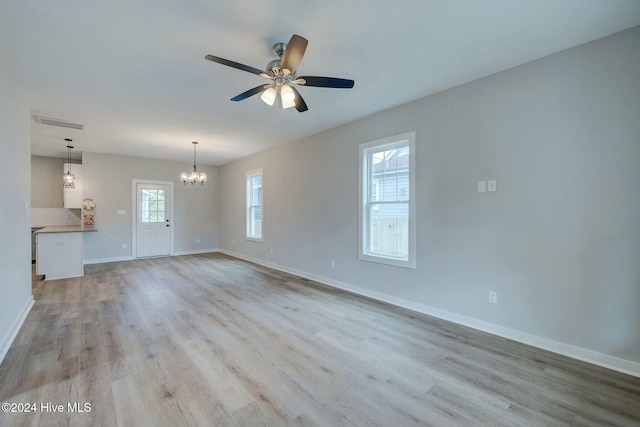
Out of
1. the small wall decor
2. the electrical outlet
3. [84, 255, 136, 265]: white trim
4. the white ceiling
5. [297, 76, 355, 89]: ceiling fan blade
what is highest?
the white ceiling

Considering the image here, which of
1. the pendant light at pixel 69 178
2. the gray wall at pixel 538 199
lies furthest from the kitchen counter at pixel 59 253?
the gray wall at pixel 538 199

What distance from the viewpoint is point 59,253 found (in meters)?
5.21

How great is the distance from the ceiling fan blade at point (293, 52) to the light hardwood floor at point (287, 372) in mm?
2410

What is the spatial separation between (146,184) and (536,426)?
8509 millimetres

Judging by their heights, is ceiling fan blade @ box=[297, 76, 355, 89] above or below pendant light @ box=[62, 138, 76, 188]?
above

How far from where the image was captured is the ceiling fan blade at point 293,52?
188cm

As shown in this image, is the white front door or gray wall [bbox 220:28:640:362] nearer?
gray wall [bbox 220:28:640:362]

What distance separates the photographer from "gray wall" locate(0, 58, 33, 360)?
2.58 m

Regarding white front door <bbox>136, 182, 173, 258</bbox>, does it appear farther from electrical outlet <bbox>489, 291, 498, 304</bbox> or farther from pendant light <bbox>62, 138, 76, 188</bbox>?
electrical outlet <bbox>489, 291, 498, 304</bbox>

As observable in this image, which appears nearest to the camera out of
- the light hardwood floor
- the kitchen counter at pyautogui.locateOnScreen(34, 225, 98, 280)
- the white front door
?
the light hardwood floor

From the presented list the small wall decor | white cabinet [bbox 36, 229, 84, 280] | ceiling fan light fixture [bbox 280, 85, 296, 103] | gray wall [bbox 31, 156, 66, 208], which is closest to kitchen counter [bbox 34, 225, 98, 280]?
white cabinet [bbox 36, 229, 84, 280]

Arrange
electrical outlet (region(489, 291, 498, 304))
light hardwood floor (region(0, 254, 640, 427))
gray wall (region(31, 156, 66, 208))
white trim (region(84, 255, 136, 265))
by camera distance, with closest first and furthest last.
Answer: light hardwood floor (region(0, 254, 640, 427)) → electrical outlet (region(489, 291, 498, 304)) → white trim (region(84, 255, 136, 265)) → gray wall (region(31, 156, 66, 208))

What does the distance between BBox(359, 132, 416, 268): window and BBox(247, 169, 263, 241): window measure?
3.36 m

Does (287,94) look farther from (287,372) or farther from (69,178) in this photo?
(69,178)
